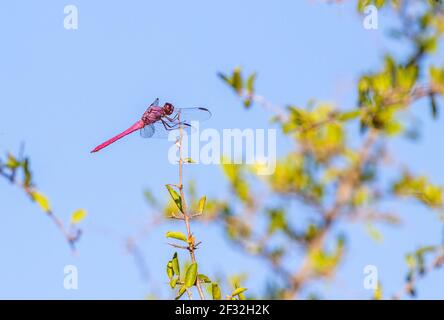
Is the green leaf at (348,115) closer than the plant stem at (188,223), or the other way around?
the plant stem at (188,223)

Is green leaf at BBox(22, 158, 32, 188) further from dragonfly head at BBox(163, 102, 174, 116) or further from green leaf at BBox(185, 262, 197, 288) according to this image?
green leaf at BBox(185, 262, 197, 288)

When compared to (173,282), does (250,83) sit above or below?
above

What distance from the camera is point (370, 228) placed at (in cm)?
458

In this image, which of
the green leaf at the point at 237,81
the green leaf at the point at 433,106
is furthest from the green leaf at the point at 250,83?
the green leaf at the point at 433,106

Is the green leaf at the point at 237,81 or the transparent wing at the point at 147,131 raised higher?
the green leaf at the point at 237,81

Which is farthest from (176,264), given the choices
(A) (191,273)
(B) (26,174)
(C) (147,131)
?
(C) (147,131)

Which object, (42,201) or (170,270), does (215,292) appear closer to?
(170,270)

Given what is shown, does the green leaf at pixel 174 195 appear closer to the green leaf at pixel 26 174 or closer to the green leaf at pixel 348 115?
the green leaf at pixel 26 174

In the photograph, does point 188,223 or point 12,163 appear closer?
point 188,223

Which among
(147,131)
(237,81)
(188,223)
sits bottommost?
(188,223)

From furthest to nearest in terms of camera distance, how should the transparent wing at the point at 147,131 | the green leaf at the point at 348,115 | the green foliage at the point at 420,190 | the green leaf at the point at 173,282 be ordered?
the green foliage at the point at 420,190 → the transparent wing at the point at 147,131 → the green leaf at the point at 348,115 → the green leaf at the point at 173,282

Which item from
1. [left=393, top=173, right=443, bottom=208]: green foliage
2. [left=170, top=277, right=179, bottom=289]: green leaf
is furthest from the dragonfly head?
[left=393, top=173, right=443, bottom=208]: green foliage
